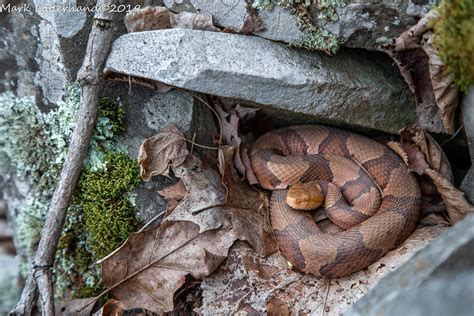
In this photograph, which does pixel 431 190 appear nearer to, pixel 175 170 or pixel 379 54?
pixel 379 54

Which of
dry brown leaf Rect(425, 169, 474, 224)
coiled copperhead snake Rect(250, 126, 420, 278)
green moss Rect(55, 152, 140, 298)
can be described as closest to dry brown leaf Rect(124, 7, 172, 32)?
green moss Rect(55, 152, 140, 298)

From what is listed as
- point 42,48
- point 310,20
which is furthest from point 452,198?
point 42,48

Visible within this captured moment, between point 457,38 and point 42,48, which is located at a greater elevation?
point 42,48

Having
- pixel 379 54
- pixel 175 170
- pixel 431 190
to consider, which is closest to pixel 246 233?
pixel 175 170

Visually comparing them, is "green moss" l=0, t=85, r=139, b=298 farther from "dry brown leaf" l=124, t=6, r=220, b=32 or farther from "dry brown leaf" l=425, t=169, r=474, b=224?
"dry brown leaf" l=425, t=169, r=474, b=224

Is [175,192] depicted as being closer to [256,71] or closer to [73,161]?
[73,161]
